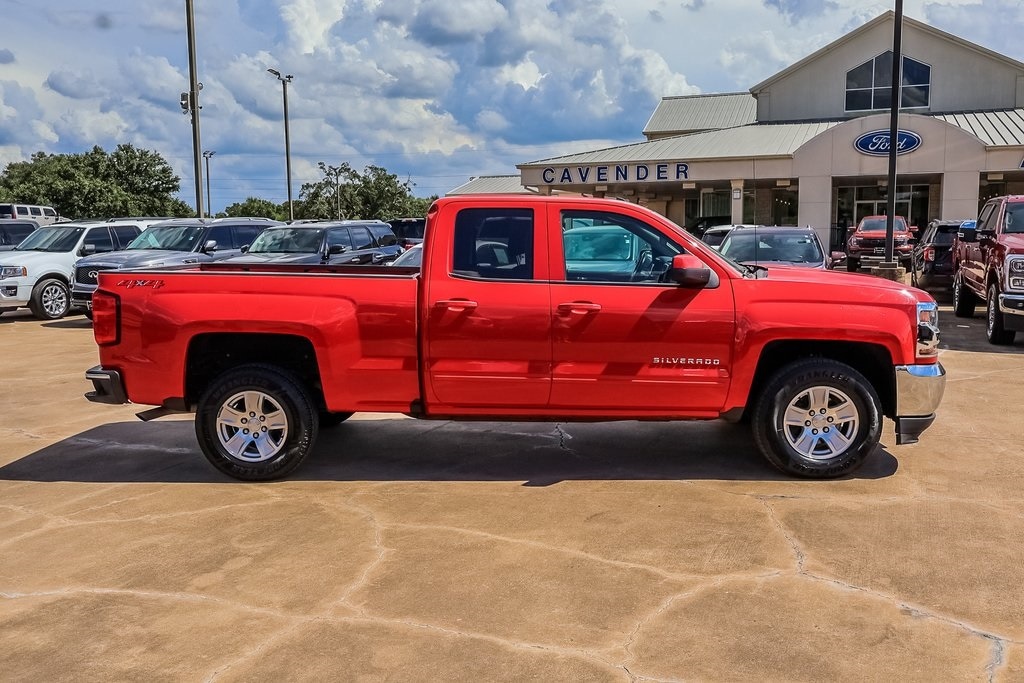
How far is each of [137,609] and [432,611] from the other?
138 cm

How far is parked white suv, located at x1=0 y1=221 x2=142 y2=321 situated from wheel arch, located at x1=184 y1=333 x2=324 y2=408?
483 inches

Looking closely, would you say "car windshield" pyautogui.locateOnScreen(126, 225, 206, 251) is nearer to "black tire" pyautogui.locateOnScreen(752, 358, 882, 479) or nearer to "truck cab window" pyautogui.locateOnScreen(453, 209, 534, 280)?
"truck cab window" pyautogui.locateOnScreen(453, 209, 534, 280)

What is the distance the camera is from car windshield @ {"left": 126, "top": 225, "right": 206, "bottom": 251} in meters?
17.0

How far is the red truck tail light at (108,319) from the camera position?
20.1 feet

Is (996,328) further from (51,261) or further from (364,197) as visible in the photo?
(364,197)

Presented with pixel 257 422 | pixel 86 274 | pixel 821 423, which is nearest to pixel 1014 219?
pixel 821 423

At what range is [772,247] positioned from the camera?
42.3ft

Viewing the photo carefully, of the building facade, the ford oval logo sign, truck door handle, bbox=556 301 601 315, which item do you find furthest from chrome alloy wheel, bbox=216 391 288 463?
the ford oval logo sign

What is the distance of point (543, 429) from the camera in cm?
775

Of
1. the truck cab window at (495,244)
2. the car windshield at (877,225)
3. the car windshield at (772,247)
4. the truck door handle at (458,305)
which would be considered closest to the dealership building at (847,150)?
the car windshield at (877,225)

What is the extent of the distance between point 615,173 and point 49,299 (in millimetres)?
20679

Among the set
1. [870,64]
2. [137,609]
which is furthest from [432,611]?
[870,64]

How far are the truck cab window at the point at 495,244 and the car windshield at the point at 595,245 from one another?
0.28 m

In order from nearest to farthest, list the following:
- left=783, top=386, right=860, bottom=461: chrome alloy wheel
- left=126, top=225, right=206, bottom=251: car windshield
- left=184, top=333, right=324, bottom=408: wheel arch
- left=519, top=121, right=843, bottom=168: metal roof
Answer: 1. left=783, top=386, right=860, bottom=461: chrome alloy wheel
2. left=184, top=333, right=324, bottom=408: wheel arch
3. left=126, top=225, right=206, bottom=251: car windshield
4. left=519, top=121, right=843, bottom=168: metal roof
